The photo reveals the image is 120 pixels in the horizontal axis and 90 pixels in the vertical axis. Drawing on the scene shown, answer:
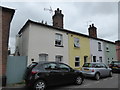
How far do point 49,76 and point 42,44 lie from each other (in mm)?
4909

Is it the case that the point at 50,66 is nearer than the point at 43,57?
Yes

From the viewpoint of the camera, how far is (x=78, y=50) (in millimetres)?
13875

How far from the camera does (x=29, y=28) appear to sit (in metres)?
10.1

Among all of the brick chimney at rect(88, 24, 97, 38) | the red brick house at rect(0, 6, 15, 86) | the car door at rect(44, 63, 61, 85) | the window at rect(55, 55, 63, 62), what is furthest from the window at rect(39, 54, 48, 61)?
the brick chimney at rect(88, 24, 97, 38)

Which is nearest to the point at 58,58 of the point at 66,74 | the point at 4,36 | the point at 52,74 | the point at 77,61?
the point at 77,61

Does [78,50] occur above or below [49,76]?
above

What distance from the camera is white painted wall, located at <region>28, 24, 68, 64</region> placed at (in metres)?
10.0

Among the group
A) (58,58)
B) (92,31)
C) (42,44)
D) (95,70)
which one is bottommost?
(95,70)

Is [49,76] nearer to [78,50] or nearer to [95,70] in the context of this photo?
[95,70]

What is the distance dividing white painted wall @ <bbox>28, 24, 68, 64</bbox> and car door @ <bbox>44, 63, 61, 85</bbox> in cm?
371

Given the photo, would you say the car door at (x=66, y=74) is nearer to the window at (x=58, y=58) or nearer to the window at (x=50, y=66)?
the window at (x=50, y=66)

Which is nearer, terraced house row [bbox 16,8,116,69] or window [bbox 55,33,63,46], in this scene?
terraced house row [bbox 16,8,116,69]

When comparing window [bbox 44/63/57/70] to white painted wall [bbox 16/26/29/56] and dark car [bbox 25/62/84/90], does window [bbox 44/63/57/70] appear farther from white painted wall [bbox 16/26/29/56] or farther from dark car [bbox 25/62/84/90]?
white painted wall [bbox 16/26/29/56]

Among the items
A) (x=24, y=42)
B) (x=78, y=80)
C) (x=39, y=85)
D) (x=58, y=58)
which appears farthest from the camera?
(x=58, y=58)
